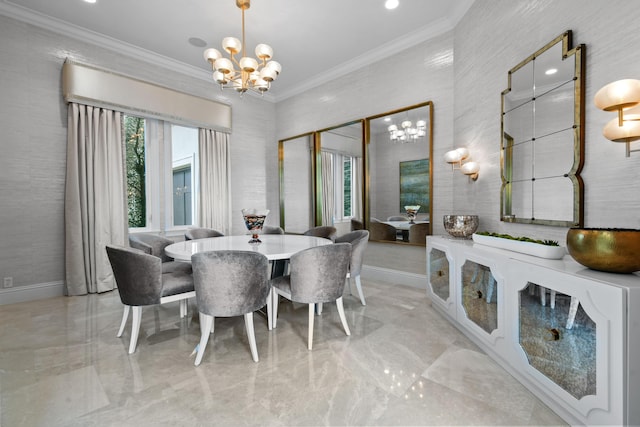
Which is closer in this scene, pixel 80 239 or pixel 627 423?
pixel 627 423

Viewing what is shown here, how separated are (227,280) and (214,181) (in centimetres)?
303

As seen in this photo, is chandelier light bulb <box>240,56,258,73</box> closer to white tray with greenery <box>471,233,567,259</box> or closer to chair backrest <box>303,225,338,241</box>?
chair backrest <box>303,225,338,241</box>

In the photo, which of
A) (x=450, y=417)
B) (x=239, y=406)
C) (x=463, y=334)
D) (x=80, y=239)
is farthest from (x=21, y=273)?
(x=463, y=334)

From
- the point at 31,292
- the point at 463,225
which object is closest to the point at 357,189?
the point at 463,225

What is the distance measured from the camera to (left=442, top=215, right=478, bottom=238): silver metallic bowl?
260 centimetres

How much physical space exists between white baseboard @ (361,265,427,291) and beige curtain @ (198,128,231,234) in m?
2.35

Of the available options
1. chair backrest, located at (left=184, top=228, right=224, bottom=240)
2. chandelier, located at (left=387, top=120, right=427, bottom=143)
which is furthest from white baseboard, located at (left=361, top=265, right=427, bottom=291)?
chair backrest, located at (left=184, top=228, right=224, bottom=240)

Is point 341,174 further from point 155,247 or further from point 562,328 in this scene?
point 562,328

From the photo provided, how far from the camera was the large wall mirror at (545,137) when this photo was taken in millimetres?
1732

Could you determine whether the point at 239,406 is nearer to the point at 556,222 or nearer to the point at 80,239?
the point at 556,222

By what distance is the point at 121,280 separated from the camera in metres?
2.06

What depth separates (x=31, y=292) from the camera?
318 cm

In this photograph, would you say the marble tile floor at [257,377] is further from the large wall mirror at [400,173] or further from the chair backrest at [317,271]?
the large wall mirror at [400,173]

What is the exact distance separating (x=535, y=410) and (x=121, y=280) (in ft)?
8.78
